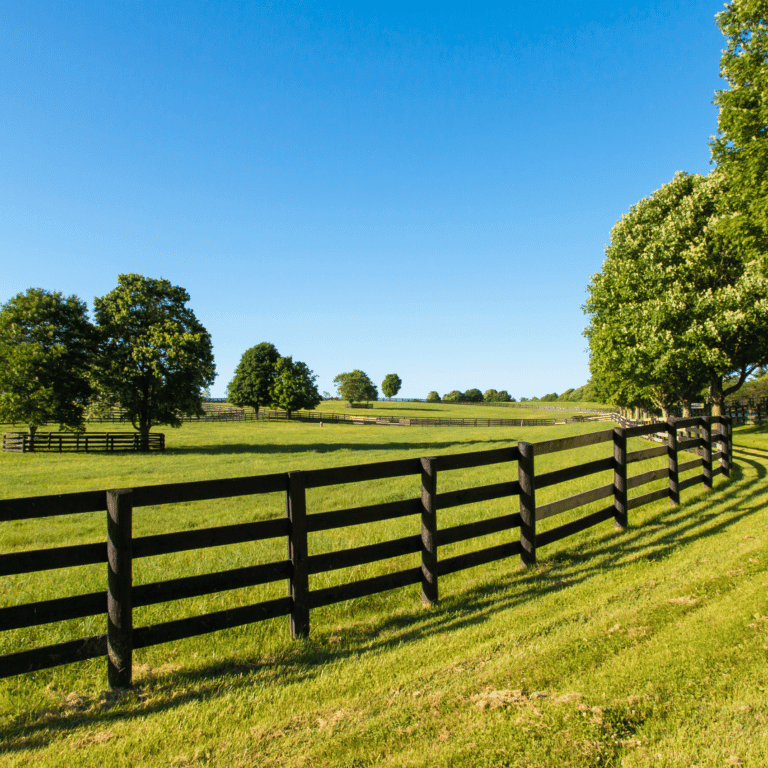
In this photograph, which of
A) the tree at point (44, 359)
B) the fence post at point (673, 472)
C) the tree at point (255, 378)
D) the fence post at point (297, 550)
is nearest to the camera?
the fence post at point (297, 550)

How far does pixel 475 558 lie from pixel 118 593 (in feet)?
13.0

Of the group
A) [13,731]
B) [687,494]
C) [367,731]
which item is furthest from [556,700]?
[687,494]

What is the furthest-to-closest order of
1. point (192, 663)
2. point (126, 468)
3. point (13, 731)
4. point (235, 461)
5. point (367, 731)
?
point (235, 461) → point (126, 468) → point (192, 663) → point (13, 731) → point (367, 731)

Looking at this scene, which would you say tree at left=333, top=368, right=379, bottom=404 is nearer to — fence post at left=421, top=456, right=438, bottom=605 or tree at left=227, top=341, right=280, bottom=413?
tree at left=227, top=341, right=280, bottom=413

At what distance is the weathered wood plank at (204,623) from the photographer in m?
4.27

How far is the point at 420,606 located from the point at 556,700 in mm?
2376

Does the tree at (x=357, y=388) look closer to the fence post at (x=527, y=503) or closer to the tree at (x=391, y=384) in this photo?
the tree at (x=391, y=384)

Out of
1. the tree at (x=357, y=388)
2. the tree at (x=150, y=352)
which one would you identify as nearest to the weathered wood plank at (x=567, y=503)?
the tree at (x=150, y=352)

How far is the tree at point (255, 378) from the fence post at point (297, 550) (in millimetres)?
80752

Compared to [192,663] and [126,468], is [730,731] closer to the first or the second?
[192,663]

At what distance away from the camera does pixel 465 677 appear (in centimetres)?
403

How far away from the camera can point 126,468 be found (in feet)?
84.8

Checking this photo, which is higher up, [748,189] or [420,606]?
[748,189]

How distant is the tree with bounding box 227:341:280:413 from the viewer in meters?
84.9
